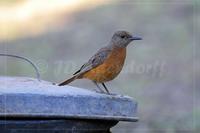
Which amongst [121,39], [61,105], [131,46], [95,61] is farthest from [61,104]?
[131,46]

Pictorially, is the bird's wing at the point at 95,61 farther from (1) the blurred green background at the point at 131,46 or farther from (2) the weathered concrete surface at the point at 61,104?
(1) the blurred green background at the point at 131,46

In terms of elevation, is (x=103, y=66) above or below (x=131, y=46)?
below

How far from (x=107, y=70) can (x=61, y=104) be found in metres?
1.59

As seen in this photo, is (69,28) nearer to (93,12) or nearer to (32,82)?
(93,12)

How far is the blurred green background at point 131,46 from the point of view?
37.7 ft

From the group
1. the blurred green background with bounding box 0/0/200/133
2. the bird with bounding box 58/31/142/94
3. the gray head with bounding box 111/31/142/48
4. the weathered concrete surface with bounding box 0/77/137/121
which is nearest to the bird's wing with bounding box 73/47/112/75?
the bird with bounding box 58/31/142/94

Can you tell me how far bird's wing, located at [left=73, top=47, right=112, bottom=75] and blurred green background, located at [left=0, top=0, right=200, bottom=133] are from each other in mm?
3738

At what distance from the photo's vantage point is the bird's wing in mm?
6114

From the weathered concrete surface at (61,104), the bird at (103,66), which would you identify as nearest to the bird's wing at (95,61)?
the bird at (103,66)

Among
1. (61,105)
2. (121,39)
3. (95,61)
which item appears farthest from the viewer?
(121,39)

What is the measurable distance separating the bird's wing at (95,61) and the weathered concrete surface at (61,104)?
3.56ft

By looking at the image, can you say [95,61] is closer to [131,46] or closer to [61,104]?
[61,104]

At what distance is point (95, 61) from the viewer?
6168 mm

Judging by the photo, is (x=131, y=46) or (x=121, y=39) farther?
(x=131, y=46)
